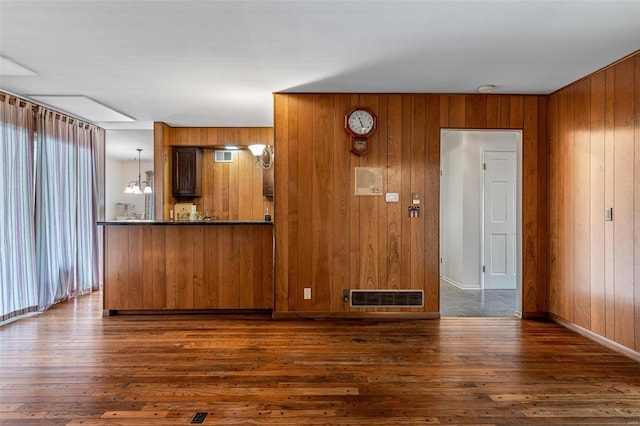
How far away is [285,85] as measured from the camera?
3.91 meters

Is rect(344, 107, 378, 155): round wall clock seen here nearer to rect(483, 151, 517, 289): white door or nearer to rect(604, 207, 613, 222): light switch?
rect(604, 207, 613, 222): light switch

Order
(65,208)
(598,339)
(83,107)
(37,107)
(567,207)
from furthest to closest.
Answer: (65,208) < (83,107) < (37,107) < (567,207) < (598,339)

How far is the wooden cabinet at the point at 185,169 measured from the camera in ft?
20.6

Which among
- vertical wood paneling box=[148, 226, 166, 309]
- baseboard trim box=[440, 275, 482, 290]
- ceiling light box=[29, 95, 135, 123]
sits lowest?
baseboard trim box=[440, 275, 482, 290]

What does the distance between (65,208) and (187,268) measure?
2.01 m

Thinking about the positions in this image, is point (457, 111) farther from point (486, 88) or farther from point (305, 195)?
point (305, 195)

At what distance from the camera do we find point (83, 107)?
4691mm

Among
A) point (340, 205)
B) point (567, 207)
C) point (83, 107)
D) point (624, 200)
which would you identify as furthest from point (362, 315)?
point (83, 107)

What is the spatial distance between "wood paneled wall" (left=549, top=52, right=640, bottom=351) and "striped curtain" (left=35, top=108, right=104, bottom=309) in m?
5.91

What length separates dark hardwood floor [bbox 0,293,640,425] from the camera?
220cm

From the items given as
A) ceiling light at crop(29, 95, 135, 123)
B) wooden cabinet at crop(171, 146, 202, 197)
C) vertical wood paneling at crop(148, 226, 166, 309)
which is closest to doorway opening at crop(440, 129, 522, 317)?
vertical wood paneling at crop(148, 226, 166, 309)

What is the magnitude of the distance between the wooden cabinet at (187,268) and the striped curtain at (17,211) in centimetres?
86

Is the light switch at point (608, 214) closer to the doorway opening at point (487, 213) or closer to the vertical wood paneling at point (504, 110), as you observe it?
the vertical wood paneling at point (504, 110)

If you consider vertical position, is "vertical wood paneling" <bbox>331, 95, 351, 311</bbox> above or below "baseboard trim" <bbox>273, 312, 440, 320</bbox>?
above
